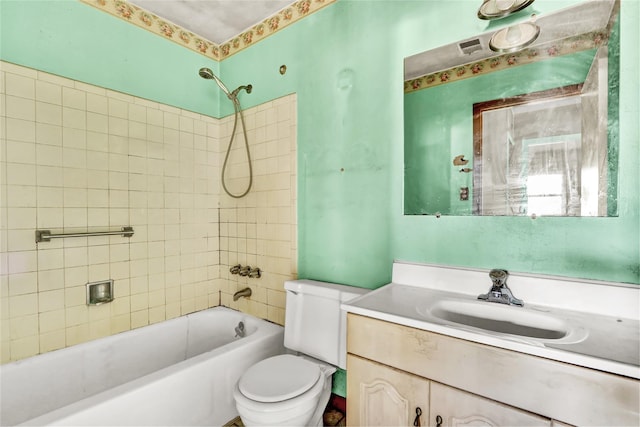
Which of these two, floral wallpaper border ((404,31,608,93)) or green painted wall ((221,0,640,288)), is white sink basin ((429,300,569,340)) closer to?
green painted wall ((221,0,640,288))

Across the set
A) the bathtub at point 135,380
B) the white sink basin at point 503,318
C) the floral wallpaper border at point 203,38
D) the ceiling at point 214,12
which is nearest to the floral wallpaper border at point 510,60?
the floral wallpaper border at point 203,38

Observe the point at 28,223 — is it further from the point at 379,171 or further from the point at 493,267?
the point at 493,267

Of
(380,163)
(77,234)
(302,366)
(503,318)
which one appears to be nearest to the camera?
(503,318)

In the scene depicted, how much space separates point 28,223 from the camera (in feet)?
4.90

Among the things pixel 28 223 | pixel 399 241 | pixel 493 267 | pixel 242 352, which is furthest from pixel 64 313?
pixel 493 267

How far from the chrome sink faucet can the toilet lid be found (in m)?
0.77

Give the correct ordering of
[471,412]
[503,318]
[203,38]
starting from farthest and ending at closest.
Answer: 1. [203,38]
2. [503,318]
3. [471,412]

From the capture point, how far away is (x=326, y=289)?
1.52m

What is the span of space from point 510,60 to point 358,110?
26.1 inches

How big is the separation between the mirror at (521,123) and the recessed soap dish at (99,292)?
171 centimetres

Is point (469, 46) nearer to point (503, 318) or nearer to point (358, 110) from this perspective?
point (358, 110)

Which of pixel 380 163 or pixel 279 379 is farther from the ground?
pixel 380 163

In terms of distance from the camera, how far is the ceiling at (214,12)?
1.82 meters

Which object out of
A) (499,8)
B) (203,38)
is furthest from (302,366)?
(203,38)
